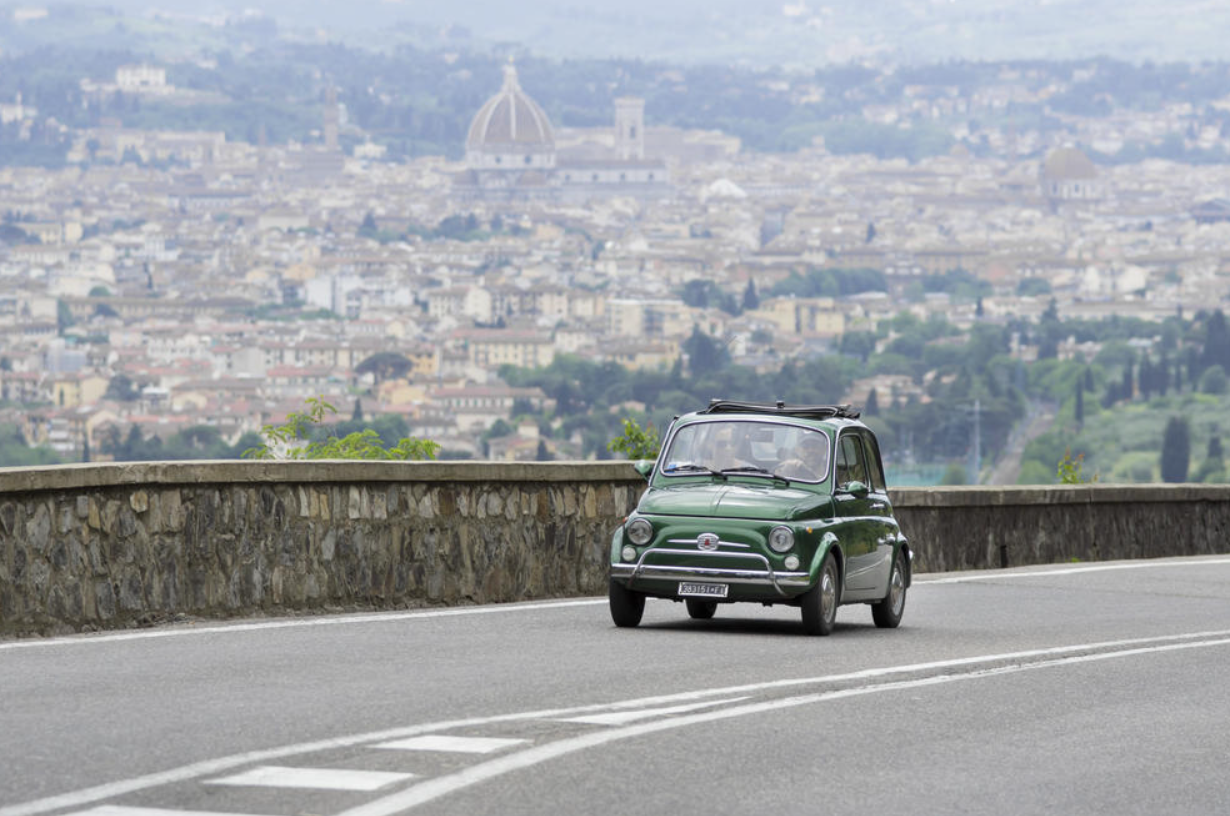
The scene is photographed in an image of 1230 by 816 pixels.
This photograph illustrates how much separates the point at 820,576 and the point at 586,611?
1.95 metres

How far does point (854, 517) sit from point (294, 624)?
9.72 feet

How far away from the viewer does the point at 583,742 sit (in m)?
7.75

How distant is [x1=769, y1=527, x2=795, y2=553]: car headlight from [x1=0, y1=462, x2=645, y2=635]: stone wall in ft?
7.88

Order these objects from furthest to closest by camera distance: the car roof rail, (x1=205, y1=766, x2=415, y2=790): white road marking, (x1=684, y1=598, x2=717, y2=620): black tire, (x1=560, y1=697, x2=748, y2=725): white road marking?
(x1=684, y1=598, x2=717, y2=620): black tire → the car roof rail → (x1=560, y1=697, x2=748, y2=725): white road marking → (x1=205, y1=766, x2=415, y2=790): white road marking

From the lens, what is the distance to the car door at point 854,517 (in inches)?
494

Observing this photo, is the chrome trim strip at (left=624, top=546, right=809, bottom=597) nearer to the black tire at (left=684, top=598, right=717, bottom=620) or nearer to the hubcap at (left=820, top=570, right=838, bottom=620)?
the hubcap at (left=820, top=570, right=838, bottom=620)

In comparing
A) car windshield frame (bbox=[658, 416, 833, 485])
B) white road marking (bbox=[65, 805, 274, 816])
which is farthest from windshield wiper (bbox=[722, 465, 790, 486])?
white road marking (bbox=[65, 805, 274, 816])

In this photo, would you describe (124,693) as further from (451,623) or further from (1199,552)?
(1199,552)

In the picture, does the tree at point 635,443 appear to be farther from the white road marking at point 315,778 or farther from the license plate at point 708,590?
the white road marking at point 315,778

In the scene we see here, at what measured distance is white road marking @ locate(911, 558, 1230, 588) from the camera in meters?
18.6

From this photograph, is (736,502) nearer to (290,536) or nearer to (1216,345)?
(290,536)

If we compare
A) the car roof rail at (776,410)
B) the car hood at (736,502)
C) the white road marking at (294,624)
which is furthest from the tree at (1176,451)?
the car hood at (736,502)

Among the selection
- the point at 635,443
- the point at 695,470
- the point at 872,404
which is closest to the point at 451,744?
the point at 695,470

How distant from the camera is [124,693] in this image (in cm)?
871
